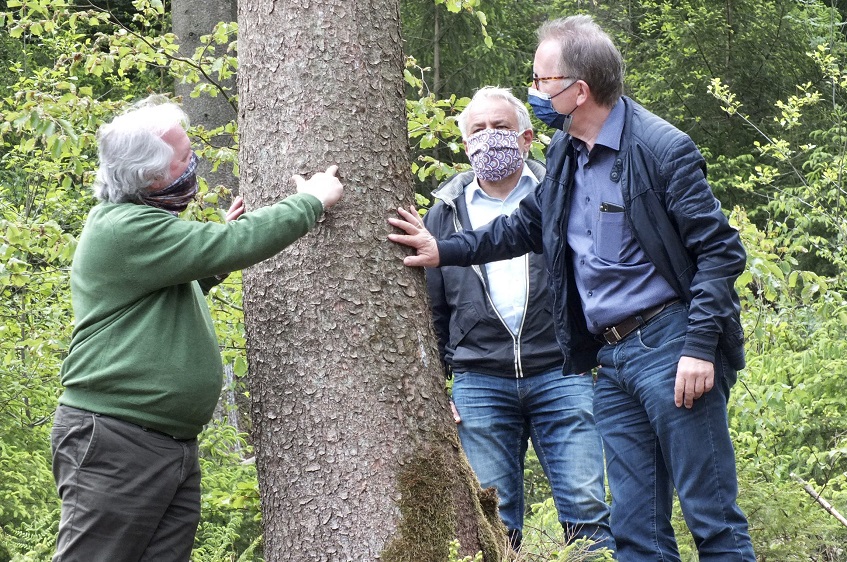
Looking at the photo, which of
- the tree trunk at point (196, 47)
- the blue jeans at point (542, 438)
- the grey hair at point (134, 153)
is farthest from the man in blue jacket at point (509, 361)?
the tree trunk at point (196, 47)

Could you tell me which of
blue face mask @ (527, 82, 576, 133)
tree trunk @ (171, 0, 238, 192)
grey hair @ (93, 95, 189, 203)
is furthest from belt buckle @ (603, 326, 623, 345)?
tree trunk @ (171, 0, 238, 192)

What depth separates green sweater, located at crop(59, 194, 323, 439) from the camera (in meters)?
2.82

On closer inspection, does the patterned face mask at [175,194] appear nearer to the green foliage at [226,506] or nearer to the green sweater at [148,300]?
the green sweater at [148,300]

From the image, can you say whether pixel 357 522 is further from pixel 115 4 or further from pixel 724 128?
pixel 115 4

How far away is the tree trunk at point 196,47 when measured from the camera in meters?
7.43

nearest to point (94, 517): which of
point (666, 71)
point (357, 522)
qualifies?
point (357, 522)

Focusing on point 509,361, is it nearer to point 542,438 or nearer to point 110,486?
point 542,438

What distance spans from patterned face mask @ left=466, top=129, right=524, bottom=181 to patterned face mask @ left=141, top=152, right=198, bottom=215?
161cm

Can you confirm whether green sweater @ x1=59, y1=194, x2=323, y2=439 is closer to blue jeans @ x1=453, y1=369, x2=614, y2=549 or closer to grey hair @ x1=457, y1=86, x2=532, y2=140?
blue jeans @ x1=453, y1=369, x2=614, y2=549

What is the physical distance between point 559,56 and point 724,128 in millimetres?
11555

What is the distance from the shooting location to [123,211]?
113 inches

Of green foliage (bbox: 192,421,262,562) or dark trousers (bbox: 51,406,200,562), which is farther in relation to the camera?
green foliage (bbox: 192,421,262,562)

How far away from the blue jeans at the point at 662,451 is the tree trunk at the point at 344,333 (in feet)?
1.73

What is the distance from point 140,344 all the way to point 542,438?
2.00m
